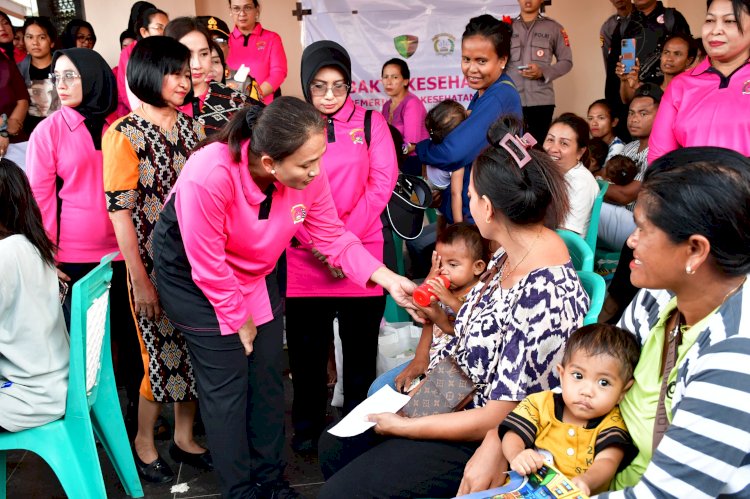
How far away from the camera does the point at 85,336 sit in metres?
2.28

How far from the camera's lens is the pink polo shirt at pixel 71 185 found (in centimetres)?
286

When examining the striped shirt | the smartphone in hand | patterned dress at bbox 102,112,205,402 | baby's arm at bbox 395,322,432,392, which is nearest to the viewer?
the striped shirt

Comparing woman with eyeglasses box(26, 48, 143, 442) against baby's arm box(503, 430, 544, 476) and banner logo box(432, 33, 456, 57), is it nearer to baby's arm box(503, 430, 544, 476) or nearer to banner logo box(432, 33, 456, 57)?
baby's arm box(503, 430, 544, 476)

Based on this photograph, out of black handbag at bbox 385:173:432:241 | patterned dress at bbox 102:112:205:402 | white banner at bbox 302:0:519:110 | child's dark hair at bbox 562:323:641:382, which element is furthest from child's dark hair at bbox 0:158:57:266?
white banner at bbox 302:0:519:110

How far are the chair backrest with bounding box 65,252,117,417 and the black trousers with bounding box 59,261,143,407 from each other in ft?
1.62

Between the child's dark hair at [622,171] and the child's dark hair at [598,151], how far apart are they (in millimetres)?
416

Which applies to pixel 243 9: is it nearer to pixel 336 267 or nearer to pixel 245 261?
pixel 336 267

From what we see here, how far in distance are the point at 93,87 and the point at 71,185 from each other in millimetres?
415

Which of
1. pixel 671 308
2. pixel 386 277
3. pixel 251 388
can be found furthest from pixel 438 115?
pixel 671 308

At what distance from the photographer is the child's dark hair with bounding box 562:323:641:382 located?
5.01 feet

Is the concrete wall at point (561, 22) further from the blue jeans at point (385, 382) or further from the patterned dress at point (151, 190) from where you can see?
the blue jeans at point (385, 382)

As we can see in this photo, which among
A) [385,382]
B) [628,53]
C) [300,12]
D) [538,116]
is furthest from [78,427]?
[300,12]

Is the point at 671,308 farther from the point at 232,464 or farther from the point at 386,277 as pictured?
the point at 232,464

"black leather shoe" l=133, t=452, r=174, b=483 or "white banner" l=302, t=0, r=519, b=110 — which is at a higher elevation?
"white banner" l=302, t=0, r=519, b=110
